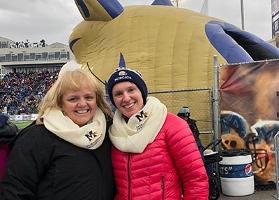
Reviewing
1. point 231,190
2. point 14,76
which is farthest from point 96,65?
point 14,76

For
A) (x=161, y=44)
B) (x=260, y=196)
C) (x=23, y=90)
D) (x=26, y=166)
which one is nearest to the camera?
(x=26, y=166)

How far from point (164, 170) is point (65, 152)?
51cm

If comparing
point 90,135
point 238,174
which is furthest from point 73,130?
point 238,174

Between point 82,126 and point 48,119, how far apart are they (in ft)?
0.57

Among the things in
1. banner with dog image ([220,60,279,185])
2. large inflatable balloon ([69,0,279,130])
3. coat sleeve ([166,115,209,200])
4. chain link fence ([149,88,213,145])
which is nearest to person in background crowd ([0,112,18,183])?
coat sleeve ([166,115,209,200])

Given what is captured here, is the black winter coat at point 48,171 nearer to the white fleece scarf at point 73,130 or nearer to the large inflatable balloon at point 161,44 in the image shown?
the white fleece scarf at point 73,130

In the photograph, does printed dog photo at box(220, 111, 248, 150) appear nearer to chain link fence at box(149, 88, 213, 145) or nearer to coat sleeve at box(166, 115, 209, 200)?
chain link fence at box(149, 88, 213, 145)

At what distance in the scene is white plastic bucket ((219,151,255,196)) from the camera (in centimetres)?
636

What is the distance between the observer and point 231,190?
6426 millimetres

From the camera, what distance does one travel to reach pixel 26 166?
203 centimetres

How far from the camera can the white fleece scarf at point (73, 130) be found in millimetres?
2102

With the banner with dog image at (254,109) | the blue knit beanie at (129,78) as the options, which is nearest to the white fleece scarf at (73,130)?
the blue knit beanie at (129,78)

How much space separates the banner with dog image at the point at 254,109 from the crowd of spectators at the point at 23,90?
29570 millimetres

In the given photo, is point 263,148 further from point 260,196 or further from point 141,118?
point 141,118
